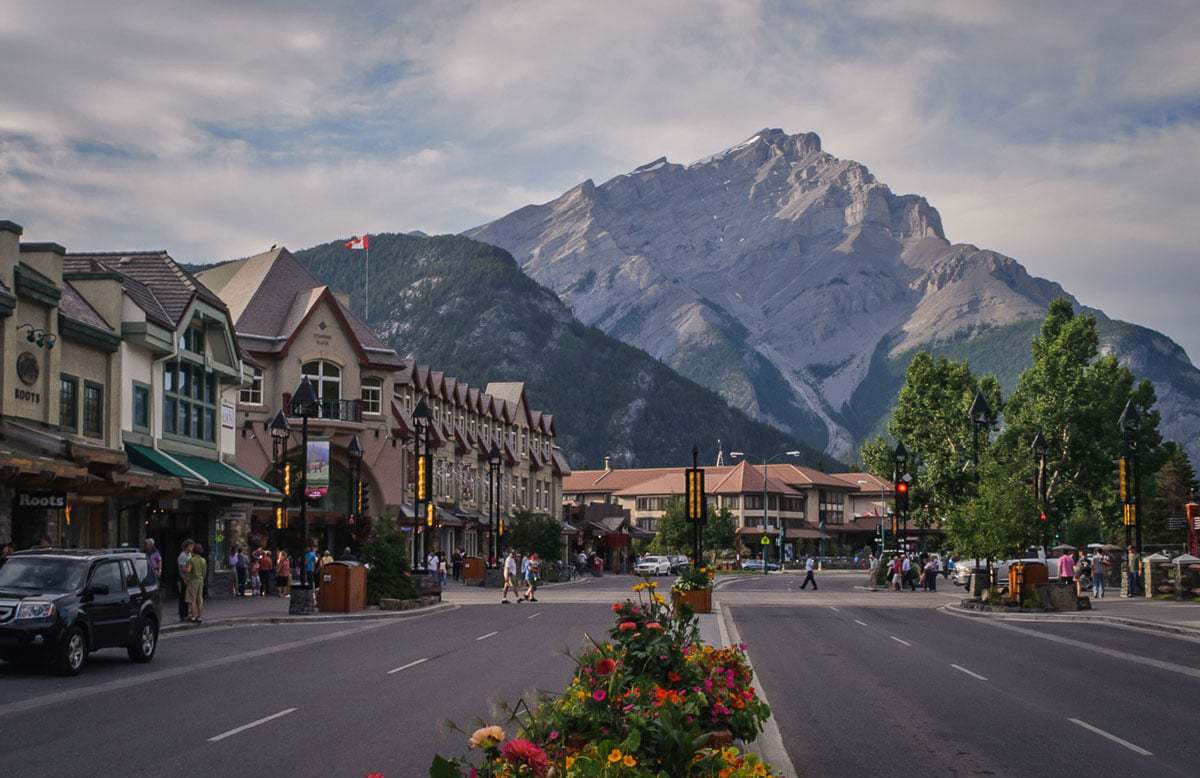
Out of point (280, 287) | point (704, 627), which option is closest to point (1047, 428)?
point (280, 287)

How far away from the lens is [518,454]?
10069 cm

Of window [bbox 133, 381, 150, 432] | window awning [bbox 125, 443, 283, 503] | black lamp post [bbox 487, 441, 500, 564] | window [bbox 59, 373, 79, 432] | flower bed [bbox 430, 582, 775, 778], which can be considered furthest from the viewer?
black lamp post [bbox 487, 441, 500, 564]

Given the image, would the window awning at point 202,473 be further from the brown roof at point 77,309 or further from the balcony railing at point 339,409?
the balcony railing at point 339,409

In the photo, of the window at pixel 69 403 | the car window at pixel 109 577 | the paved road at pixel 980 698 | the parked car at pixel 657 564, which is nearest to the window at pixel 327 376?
the window at pixel 69 403

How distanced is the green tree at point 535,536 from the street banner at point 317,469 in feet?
72.2

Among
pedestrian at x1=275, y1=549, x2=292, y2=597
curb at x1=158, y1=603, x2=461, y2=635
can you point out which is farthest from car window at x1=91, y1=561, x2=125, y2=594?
pedestrian at x1=275, y1=549, x2=292, y2=597

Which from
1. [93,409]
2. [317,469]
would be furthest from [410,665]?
[317,469]

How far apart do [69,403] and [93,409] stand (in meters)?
1.76

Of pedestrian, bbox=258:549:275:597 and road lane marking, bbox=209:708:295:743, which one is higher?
road lane marking, bbox=209:708:295:743

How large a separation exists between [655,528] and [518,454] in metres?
55.3

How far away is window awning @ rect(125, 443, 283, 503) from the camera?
4034cm

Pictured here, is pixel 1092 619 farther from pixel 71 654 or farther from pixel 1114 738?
pixel 71 654

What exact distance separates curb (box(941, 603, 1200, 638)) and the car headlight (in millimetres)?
25004

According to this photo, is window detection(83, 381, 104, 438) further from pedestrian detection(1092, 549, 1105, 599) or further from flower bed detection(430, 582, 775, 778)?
pedestrian detection(1092, 549, 1105, 599)
